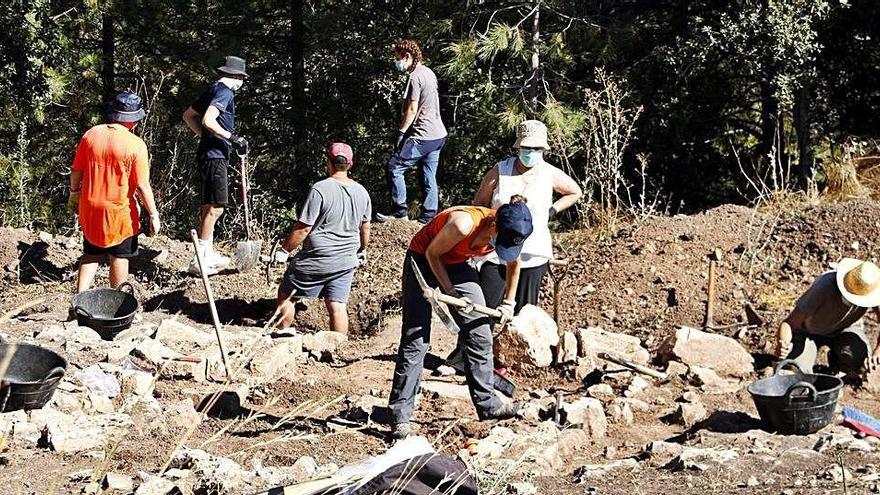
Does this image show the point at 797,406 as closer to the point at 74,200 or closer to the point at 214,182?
the point at 214,182

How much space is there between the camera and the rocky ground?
18.4 ft

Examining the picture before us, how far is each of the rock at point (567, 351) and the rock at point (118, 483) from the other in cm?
360

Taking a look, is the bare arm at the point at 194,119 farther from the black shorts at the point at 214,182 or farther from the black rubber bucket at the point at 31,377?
the black rubber bucket at the point at 31,377

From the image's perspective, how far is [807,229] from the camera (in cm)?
1033

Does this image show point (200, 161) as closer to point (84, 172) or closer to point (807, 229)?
point (84, 172)

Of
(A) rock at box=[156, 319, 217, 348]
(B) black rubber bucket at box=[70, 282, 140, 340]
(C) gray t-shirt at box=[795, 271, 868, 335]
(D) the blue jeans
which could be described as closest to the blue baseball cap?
(C) gray t-shirt at box=[795, 271, 868, 335]

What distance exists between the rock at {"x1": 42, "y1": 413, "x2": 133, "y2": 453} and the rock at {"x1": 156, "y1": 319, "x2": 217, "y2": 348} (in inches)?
88.9

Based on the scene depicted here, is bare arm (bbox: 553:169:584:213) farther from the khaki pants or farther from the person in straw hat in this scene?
the khaki pants

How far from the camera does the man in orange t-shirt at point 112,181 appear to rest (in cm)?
823

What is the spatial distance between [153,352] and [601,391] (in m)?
2.88

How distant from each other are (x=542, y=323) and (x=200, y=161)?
3.13m

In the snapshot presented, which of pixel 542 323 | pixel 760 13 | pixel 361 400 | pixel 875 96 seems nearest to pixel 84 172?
pixel 361 400

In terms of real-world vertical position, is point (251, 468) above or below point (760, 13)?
below

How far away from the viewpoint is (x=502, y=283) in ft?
24.2
